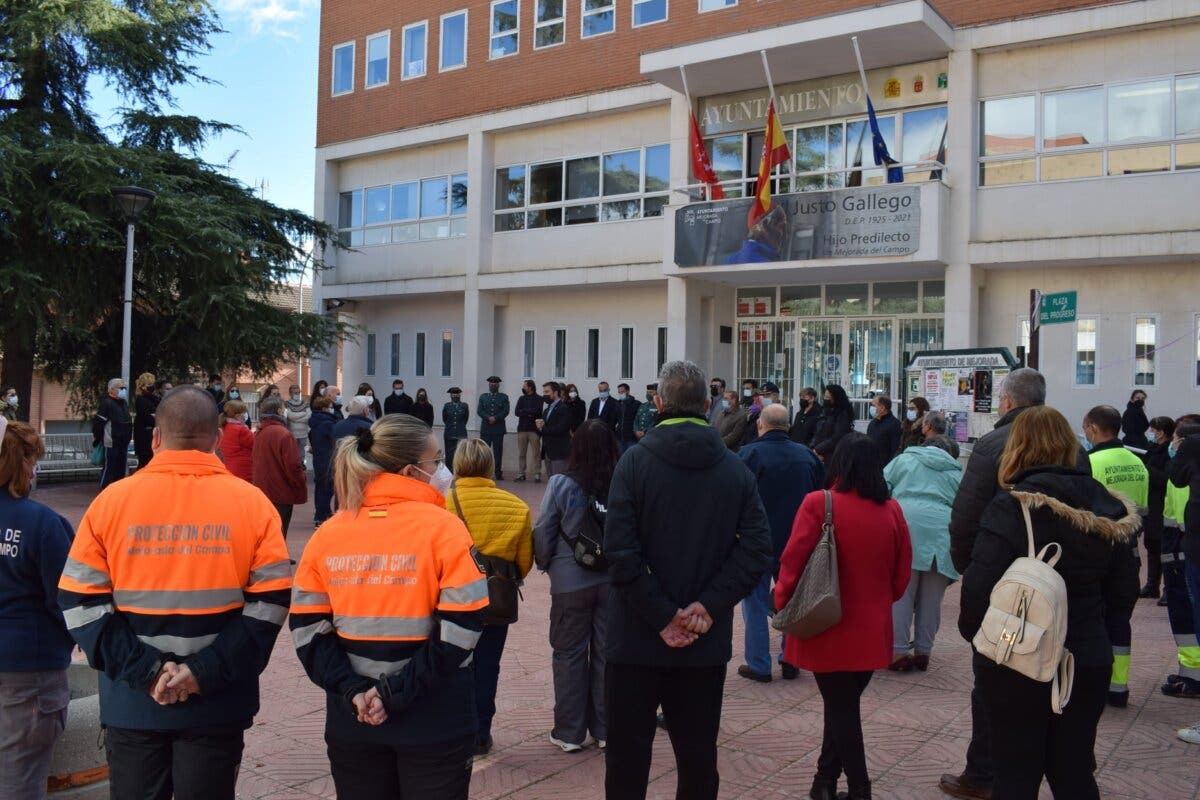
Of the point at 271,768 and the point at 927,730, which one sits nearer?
the point at 271,768

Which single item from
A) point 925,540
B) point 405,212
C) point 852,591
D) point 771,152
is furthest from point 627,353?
point 852,591

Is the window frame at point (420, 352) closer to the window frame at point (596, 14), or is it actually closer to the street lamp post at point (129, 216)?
the window frame at point (596, 14)

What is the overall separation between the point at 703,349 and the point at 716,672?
58.3 ft

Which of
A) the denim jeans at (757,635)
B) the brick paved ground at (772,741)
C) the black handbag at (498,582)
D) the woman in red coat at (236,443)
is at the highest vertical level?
the woman in red coat at (236,443)

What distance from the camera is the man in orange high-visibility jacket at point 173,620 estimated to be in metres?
3.18

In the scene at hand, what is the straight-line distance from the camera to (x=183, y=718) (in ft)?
10.5

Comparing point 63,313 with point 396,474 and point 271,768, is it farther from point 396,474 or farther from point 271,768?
point 396,474

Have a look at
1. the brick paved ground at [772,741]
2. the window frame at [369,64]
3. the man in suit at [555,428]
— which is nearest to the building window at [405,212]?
the window frame at [369,64]

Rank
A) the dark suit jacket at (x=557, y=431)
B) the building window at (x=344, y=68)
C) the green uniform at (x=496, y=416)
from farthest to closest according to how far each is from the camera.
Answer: the building window at (x=344, y=68)
the green uniform at (x=496, y=416)
the dark suit jacket at (x=557, y=431)

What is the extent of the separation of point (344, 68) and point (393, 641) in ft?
87.6

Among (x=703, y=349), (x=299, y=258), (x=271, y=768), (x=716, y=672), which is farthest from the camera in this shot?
(x=299, y=258)

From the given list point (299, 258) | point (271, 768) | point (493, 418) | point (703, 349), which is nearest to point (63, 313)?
point (299, 258)

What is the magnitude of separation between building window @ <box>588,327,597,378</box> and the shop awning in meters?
5.67

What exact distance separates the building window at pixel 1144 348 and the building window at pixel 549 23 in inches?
518
